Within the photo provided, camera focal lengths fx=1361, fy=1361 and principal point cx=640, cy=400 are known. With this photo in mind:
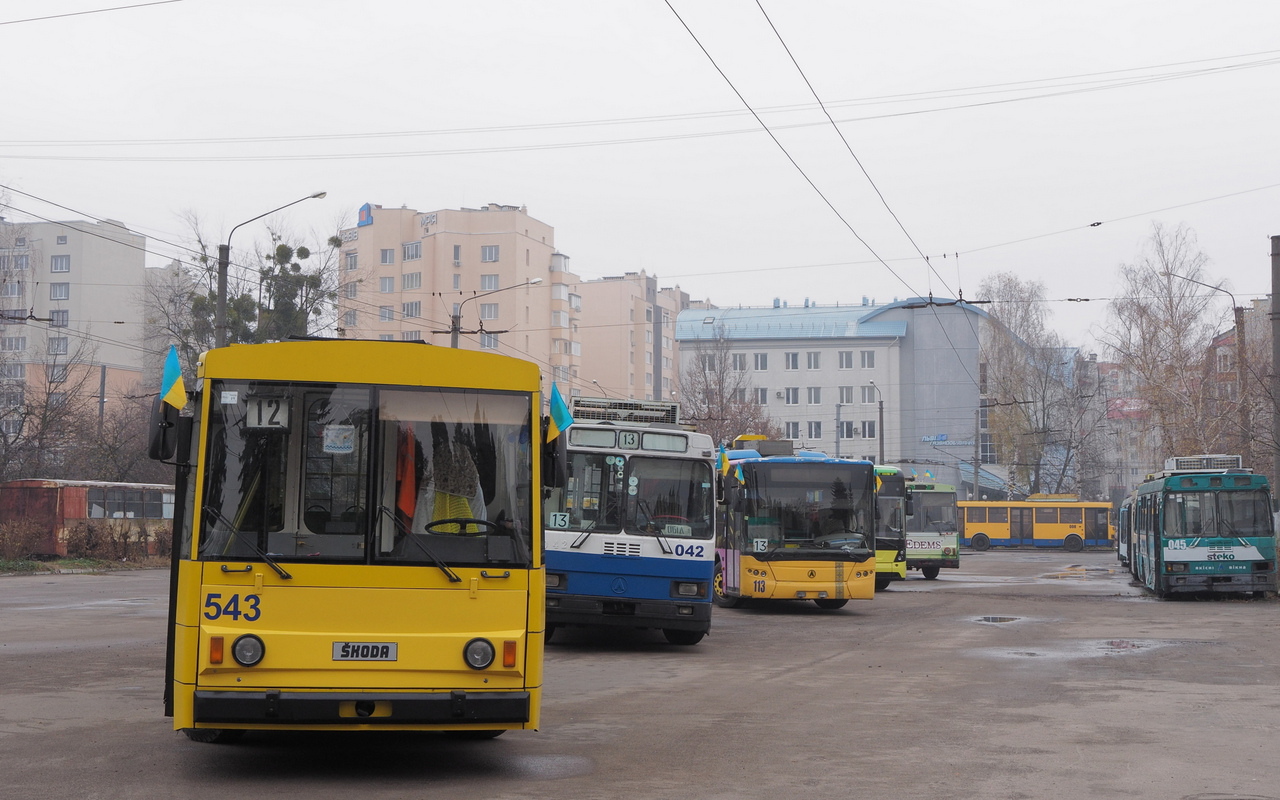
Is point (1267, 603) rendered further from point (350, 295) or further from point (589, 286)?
point (589, 286)

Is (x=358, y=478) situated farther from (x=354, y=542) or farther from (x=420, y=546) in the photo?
(x=420, y=546)

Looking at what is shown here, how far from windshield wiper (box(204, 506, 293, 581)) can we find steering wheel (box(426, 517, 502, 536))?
33.3 inches

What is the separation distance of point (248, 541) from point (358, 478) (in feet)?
2.29

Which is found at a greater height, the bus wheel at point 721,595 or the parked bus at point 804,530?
the parked bus at point 804,530

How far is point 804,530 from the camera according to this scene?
2230cm

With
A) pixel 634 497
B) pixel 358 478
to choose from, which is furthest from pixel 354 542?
pixel 634 497

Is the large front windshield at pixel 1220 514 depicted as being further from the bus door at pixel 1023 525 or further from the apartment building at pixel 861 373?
the apartment building at pixel 861 373

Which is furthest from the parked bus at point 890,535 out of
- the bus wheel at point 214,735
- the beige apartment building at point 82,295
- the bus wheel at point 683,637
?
the beige apartment building at point 82,295

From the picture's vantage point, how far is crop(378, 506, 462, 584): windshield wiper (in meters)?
7.76

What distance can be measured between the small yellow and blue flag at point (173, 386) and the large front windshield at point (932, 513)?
34.0 m

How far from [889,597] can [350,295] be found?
103 feet

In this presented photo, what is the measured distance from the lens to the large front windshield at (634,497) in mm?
16156

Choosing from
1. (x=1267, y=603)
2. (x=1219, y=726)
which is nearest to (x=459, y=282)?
(x=1267, y=603)

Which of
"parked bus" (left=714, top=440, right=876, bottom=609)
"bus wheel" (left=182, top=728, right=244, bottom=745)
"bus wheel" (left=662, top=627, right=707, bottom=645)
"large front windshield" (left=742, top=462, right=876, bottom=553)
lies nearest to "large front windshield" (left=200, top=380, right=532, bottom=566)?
"bus wheel" (left=182, top=728, right=244, bottom=745)
